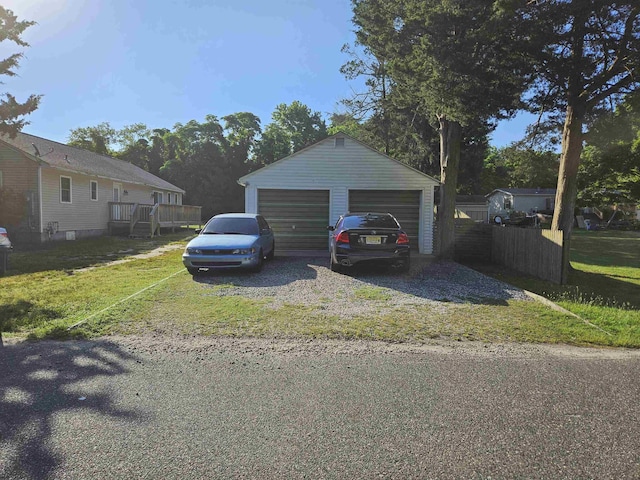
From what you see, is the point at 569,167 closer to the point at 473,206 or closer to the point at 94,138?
the point at 473,206

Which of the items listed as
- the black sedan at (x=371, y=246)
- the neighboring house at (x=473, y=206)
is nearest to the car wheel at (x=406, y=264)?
the black sedan at (x=371, y=246)

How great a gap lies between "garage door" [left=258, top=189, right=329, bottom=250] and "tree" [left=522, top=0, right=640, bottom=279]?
7341 mm

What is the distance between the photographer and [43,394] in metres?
3.41

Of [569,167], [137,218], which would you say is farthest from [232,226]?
[137,218]

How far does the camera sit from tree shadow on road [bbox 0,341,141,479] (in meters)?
2.54

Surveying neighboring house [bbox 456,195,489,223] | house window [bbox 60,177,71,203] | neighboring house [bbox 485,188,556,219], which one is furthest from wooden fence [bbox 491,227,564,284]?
neighboring house [bbox 485,188,556,219]

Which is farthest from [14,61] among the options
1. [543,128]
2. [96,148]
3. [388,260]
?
[96,148]

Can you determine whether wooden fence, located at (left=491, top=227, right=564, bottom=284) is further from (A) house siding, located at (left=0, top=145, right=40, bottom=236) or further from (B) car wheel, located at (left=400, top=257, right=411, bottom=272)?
(A) house siding, located at (left=0, top=145, right=40, bottom=236)

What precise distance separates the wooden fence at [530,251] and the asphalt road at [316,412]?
5658 mm

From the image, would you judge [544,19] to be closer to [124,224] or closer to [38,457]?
[38,457]

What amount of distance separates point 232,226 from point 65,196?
39.8 ft

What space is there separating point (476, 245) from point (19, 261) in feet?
49.2

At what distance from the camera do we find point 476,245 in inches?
579

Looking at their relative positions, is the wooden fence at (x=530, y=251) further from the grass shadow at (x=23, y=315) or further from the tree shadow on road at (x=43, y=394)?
the grass shadow at (x=23, y=315)
